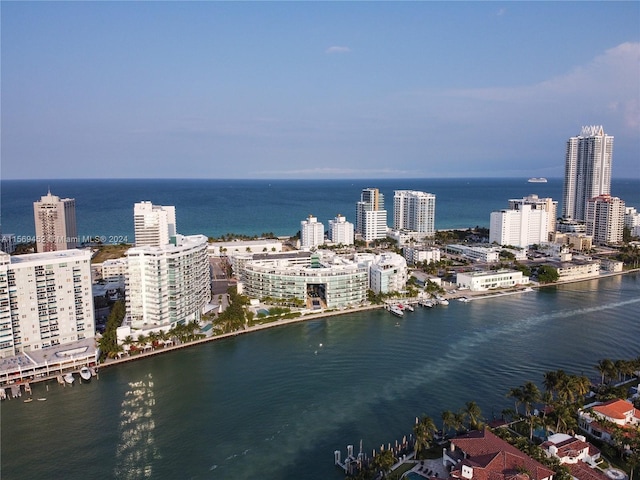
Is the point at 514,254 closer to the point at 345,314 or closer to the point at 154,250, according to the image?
the point at 345,314

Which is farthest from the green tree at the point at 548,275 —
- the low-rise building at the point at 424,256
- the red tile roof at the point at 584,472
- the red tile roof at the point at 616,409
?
the red tile roof at the point at 584,472

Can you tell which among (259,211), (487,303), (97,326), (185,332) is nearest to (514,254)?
(487,303)

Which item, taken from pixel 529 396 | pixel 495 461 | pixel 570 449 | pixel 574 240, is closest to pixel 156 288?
pixel 529 396

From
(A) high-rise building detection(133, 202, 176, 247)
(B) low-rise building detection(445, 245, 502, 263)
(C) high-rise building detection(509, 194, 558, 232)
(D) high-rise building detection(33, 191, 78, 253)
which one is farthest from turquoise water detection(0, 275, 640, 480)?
(D) high-rise building detection(33, 191, 78, 253)

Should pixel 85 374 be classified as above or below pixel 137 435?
above

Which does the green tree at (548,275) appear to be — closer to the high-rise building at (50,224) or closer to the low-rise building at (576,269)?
the low-rise building at (576,269)

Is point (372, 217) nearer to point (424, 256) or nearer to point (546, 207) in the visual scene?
point (424, 256)
